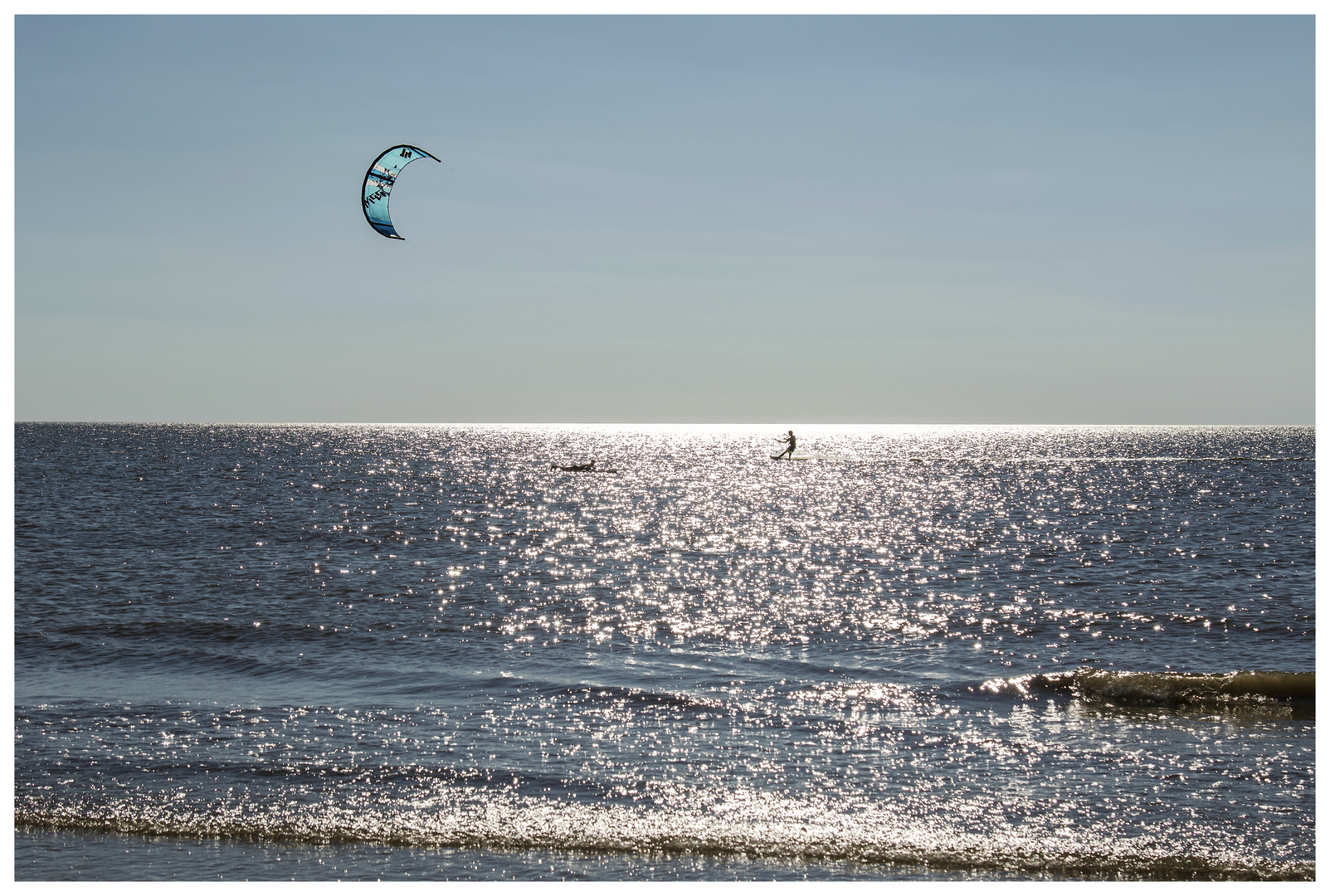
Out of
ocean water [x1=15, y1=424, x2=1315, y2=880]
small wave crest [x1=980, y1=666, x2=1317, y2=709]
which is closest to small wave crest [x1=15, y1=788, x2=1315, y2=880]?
ocean water [x1=15, y1=424, x2=1315, y2=880]

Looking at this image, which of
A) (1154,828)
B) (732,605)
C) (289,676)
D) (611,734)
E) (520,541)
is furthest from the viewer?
(520,541)

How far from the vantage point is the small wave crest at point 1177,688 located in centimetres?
1675

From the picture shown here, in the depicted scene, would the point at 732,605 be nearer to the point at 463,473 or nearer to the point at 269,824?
the point at 269,824

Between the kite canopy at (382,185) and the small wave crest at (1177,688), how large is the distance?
1498 centimetres

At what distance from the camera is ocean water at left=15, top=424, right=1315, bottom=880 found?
10.7 m

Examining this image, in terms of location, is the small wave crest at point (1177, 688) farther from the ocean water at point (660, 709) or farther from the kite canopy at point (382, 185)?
the kite canopy at point (382, 185)

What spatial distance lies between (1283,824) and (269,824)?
1138 centimetres

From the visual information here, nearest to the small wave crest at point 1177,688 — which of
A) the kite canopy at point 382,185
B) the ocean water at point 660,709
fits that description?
the ocean water at point 660,709

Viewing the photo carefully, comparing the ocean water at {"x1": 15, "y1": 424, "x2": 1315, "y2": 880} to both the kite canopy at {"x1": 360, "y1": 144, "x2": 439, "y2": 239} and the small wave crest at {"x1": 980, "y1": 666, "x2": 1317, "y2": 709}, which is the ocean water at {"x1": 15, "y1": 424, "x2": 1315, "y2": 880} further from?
the kite canopy at {"x1": 360, "y1": 144, "x2": 439, "y2": 239}

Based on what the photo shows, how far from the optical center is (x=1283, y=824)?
36.8 ft

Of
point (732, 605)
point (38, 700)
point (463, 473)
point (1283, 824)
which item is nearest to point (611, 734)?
point (1283, 824)

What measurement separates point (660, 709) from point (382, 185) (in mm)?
12372

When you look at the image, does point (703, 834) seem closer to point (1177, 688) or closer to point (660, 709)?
point (660, 709)

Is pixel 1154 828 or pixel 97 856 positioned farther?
pixel 1154 828
